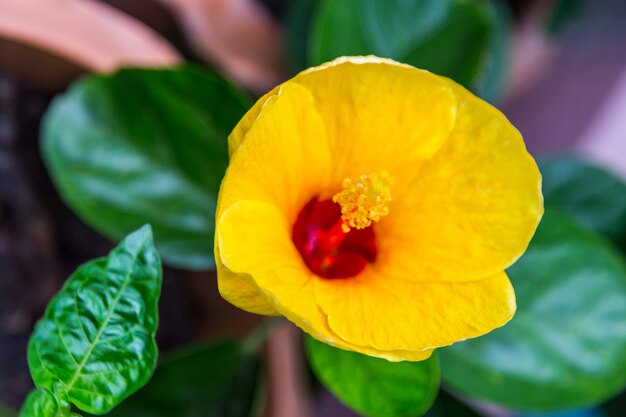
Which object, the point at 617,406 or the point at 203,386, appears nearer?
the point at 203,386

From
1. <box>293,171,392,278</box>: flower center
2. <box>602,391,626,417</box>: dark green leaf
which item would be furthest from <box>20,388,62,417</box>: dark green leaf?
<box>602,391,626,417</box>: dark green leaf

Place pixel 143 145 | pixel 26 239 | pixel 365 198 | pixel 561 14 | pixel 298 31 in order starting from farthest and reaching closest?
pixel 561 14 < pixel 298 31 < pixel 26 239 < pixel 143 145 < pixel 365 198

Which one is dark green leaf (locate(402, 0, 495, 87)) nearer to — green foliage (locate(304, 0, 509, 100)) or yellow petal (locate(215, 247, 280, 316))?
green foliage (locate(304, 0, 509, 100))

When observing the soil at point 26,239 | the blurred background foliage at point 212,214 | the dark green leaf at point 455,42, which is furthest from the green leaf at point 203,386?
the dark green leaf at point 455,42

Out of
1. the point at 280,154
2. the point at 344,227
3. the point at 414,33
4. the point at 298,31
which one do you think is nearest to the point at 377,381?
the point at 344,227

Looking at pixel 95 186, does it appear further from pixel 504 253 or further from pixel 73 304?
pixel 504 253

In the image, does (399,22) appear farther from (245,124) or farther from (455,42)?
(245,124)

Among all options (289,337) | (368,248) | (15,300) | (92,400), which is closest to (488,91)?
(289,337)
